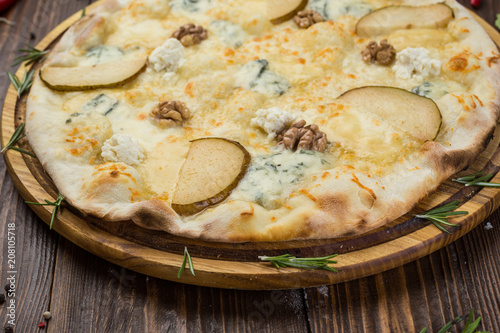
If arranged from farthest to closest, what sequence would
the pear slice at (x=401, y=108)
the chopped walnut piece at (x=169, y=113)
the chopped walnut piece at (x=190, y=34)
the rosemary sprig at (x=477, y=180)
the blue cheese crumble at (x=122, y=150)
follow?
the chopped walnut piece at (x=190, y=34) < the chopped walnut piece at (x=169, y=113) < the pear slice at (x=401, y=108) < the blue cheese crumble at (x=122, y=150) < the rosemary sprig at (x=477, y=180)

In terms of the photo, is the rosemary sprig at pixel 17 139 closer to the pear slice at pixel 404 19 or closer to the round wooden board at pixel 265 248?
the round wooden board at pixel 265 248

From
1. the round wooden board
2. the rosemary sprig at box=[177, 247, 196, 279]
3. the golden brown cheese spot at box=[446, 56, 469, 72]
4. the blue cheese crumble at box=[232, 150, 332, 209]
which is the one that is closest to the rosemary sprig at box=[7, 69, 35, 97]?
the round wooden board

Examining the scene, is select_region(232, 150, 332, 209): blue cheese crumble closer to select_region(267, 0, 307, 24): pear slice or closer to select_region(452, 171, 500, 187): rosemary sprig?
select_region(452, 171, 500, 187): rosemary sprig

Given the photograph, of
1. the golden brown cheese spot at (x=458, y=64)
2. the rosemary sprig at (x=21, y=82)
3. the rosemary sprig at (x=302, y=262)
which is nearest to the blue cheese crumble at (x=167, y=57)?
the rosemary sprig at (x=21, y=82)

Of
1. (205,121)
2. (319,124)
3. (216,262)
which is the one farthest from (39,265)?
(319,124)

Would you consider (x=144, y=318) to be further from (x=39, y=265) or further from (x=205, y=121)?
(x=205, y=121)

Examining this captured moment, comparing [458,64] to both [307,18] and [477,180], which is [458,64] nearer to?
[477,180]
